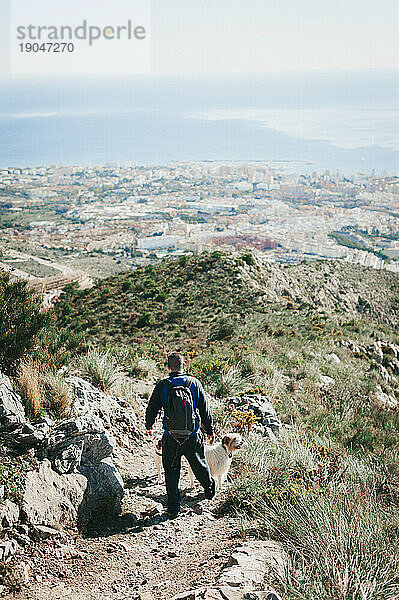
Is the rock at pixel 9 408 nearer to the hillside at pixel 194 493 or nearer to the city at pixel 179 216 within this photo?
the hillside at pixel 194 493

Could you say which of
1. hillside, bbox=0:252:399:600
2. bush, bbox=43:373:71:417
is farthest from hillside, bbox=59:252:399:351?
bush, bbox=43:373:71:417

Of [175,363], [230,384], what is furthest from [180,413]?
[230,384]

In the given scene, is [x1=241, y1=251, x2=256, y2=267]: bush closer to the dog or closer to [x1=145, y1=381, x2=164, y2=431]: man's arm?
the dog

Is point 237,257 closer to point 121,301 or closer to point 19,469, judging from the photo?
point 121,301

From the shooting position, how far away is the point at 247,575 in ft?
9.52

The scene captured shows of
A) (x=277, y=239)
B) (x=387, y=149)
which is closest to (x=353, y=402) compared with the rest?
(x=277, y=239)

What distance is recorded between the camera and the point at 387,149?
174 metres

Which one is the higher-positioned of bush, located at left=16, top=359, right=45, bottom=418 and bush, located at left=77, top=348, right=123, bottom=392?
bush, located at left=16, top=359, right=45, bottom=418

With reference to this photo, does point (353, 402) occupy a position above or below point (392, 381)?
above

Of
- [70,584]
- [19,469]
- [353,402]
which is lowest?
[353,402]

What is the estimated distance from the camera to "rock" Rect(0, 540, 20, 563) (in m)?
3.32

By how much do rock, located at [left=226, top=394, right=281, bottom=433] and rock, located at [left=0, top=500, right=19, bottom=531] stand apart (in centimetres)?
348

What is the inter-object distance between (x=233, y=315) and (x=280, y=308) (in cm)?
248

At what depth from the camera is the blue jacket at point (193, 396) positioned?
14.0 ft
